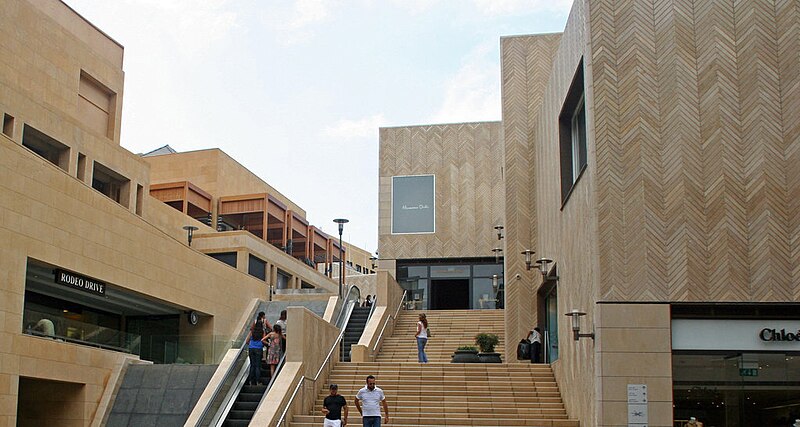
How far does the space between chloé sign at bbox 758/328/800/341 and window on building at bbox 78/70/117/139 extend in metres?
25.9

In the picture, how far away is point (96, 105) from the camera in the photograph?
35.2m

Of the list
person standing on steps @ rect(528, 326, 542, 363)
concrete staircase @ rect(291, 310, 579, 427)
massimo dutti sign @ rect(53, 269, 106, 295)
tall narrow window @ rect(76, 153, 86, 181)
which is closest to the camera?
concrete staircase @ rect(291, 310, 579, 427)

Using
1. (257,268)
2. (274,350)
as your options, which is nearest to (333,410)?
(274,350)

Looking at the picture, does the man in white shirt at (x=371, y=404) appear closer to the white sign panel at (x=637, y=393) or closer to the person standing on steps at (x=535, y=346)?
the white sign panel at (x=637, y=393)

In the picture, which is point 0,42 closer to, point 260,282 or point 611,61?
point 260,282

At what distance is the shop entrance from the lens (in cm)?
4200

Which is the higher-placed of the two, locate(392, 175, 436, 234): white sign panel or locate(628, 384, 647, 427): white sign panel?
locate(392, 175, 436, 234): white sign panel

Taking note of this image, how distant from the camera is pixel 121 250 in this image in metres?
27.6

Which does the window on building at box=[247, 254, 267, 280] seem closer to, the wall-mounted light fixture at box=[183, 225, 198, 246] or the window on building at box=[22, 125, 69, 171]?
the wall-mounted light fixture at box=[183, 225, 198, 246]

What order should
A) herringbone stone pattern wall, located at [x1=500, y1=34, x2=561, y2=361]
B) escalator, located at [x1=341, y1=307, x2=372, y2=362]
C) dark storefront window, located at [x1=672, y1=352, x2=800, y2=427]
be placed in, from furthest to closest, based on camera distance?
escalator, located at [x1=341, y1=307, x2=372, y2=362], herringbone stone pattern wall, located at [x1=500, y1=34, x2=561, y2=361], dark storefront window, located at [x1=672, y1=352, x2=800, y2=427]

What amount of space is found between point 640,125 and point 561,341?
19.8ft

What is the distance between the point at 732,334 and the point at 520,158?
13.8 meters

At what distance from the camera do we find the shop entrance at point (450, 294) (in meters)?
42.0

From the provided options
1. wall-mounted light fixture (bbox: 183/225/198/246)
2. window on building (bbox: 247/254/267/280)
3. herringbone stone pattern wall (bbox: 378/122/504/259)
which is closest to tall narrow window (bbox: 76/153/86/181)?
wall-mounted light fixture (bbox: 183/225/198/246)
